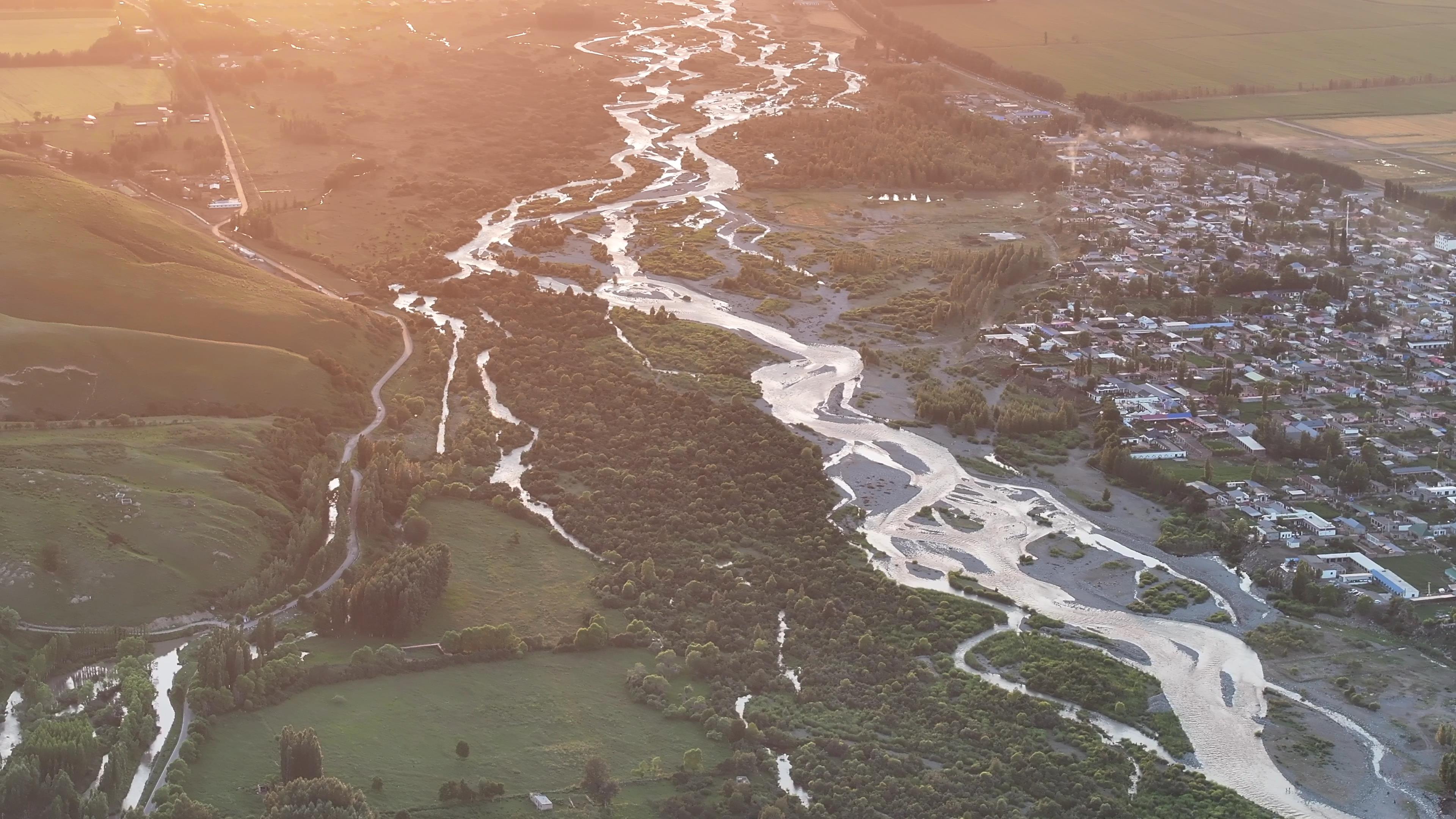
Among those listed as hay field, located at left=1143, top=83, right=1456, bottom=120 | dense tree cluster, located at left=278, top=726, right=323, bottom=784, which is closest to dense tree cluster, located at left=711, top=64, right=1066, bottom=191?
hay field, located at left=1143, top=83, right=1456, bottom=120

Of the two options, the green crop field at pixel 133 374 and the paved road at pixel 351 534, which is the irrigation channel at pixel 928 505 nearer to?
Answer: the paved road at pixel 351 534

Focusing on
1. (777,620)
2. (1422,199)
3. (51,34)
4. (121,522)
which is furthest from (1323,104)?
(51,34)

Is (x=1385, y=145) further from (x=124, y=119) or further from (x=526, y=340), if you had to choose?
(x=124, y=119)

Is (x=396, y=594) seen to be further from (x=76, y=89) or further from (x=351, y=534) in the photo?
(x=76, y=89)

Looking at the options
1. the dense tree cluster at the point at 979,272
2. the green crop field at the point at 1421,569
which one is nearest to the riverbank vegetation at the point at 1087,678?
the green crop field at the point at 1421,569

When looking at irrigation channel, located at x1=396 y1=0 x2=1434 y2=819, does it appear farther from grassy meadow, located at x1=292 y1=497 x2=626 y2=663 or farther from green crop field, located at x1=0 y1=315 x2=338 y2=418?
green crop field, located at x1=0 y1=315 x2=338 y2=418

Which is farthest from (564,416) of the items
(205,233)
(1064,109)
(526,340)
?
(1064,109)

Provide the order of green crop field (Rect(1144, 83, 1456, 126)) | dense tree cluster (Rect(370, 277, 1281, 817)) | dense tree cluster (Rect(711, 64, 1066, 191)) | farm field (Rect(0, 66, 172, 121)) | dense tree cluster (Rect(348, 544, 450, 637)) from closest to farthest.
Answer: dense tree cluster (Rect(370, 277, 1281, 817)) → dense tree cluster (Rect(348, 544, 450, 637)) → dense tree cluster (Rect(711, 64, 1066, 191)) → farm field (Rect(0, 66, 172, 121)) → green crop field (Rect(1144, 83, 1456, 126))
